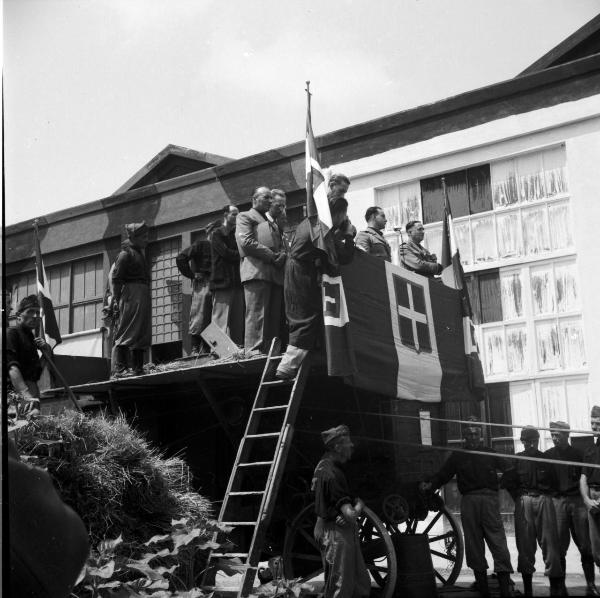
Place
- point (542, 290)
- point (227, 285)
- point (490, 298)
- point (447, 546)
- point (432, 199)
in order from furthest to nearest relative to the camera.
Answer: point (432, 199) → point (490, 298) → point (542, 290) → point (227, 285) → point (447, 546)

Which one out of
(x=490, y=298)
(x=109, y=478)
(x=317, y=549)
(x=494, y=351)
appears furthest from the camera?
(x=490, y=298)

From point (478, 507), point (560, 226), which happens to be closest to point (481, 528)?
point (478, 507)

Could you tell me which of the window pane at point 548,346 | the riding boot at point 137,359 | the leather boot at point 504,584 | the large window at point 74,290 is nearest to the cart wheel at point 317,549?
the leather boot at point 504,584

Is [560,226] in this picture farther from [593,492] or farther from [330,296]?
[330,296]

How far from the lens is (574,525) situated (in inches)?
340

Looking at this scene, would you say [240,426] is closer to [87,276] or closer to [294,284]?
[294,284]

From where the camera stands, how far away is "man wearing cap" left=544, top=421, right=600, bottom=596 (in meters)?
8.50

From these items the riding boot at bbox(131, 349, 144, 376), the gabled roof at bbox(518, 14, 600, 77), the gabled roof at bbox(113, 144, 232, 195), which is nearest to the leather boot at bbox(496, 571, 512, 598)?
the riding boot at bbox(131, 349, 144, 376)

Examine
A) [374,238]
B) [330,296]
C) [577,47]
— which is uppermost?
[577,47]

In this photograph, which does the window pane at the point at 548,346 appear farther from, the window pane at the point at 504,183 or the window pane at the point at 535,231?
the window pane at the point at 504,183

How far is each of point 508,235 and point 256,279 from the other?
4.55m

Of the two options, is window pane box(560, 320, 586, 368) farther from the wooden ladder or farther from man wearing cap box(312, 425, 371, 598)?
man wearing cap box(312, 425, 371, 598)

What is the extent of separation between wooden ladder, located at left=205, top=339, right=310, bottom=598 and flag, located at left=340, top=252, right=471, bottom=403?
0.60 metres

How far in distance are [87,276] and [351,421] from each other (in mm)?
7201
